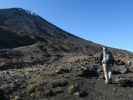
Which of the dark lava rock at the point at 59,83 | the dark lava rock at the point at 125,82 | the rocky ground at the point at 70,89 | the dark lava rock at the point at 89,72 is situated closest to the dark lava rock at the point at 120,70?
the dark lava rock at the point at 89,72

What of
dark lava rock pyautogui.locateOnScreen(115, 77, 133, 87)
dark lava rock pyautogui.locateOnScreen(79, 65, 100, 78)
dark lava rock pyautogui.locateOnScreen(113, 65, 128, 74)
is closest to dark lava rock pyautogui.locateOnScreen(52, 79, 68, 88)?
dark lava rock pyautogui.locateOnScreen(115, 77, 133, 87)

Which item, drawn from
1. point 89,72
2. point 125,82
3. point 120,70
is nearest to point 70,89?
point 125,82

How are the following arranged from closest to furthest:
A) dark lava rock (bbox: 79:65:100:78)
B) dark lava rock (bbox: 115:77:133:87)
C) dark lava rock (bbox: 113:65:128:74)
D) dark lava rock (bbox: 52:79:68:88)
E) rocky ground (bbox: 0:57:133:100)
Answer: rocky ground (bbox: 0:57:133:100) → dark lava rock (bbox: 115:77:133:87) → dark lava rock (bbox: 52:79:68:88) → dark lava rock (bbox: 79:65:100:78) → dark lava rock (bbox: 113:65:128:74)

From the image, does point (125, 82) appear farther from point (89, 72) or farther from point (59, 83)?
point (89, 72)

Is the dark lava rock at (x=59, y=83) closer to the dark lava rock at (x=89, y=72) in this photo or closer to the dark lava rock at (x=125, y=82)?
the dark lava rock at (x=125, y=82)

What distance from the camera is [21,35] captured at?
11488cm

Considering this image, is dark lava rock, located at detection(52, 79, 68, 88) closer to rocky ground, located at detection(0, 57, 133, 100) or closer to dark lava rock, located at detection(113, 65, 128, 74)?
rocky ground, located at detection(0, 57, 133, 100)

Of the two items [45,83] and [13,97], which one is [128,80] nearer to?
[45,83]

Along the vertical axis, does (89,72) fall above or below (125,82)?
above

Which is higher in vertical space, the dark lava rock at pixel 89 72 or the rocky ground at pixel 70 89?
the dark lava rock at pixel 89 72

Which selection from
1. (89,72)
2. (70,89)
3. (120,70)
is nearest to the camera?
(70,89)

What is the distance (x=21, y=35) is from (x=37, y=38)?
549 cm

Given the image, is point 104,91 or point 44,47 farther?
point 44,47

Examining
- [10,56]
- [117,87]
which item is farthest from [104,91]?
[10,56]
